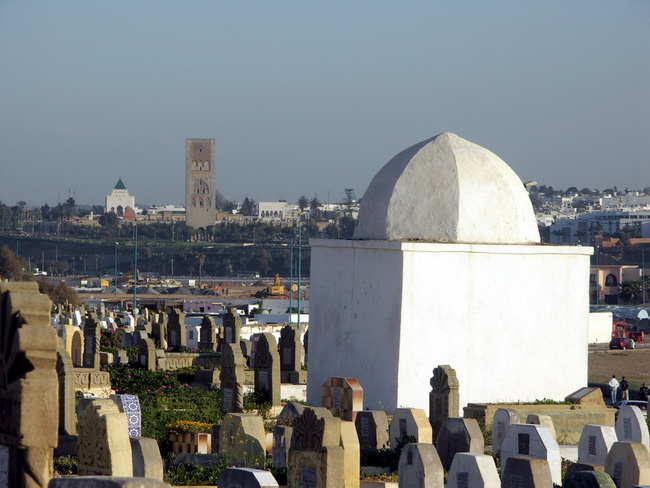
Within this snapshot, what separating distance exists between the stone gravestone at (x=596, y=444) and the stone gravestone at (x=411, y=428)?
180 cm

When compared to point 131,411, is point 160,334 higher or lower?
lower

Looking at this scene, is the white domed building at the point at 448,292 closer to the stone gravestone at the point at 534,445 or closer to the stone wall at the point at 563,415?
the stone wall at the point at 563,415

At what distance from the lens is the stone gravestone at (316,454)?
367 inches

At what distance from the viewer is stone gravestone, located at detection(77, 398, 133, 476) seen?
8.67m

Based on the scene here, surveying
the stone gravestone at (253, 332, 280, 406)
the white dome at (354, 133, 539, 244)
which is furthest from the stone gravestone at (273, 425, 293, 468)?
the stone gravestone at (253, 332, 280, 406)

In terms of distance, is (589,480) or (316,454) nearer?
(589,480)

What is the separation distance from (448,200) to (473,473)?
7.67m

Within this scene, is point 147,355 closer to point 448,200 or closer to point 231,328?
point 231,328

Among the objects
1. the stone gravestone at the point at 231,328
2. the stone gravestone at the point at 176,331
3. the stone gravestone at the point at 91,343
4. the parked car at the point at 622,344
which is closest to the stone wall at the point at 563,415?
the stone gravestone at the point at 91,343

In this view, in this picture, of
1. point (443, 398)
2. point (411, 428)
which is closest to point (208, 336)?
point (443, 398)

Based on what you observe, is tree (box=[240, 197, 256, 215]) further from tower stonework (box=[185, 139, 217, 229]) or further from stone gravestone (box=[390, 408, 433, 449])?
stone gravestone (box=[390, 408, 433, 449])

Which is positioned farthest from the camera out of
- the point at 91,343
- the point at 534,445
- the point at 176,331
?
the point at 176,331

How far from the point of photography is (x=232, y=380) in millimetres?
16062

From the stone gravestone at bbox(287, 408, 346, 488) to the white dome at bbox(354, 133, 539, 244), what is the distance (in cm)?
744
